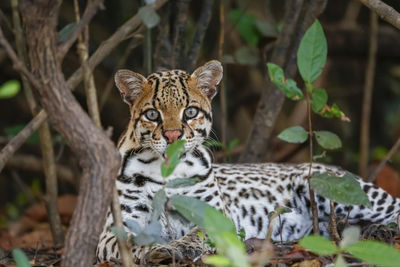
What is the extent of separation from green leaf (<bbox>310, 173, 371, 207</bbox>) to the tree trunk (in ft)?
4.03

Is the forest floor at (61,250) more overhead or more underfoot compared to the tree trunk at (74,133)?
more underfoot

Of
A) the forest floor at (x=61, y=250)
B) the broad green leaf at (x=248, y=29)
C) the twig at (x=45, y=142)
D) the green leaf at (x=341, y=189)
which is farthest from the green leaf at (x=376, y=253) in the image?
the broad green leaf at (x=248, y=29)

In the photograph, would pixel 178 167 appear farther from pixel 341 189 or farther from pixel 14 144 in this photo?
pixel 341 189

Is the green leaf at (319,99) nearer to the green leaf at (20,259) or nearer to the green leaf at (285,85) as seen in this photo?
the green leaf at (285,85)

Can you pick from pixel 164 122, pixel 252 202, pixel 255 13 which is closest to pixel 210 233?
pixel 164 122

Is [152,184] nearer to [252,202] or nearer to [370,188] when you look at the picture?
[252,202]

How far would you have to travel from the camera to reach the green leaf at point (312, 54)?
381 cm

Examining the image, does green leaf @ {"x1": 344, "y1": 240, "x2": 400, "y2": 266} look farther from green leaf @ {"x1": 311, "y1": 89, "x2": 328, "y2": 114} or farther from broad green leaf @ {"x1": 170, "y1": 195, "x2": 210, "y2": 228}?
green leaf @ {"x1": 311, "y1": 89, "x2": 328, "y2": 114}

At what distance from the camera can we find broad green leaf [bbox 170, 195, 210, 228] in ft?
11.5

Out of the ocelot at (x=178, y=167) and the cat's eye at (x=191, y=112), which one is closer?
the ocelot at (x=178, y=167)

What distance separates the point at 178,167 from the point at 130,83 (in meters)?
0.69

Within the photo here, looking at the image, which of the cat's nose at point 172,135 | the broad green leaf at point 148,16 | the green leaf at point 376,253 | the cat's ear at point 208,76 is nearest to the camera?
the green leaf at point 376,253

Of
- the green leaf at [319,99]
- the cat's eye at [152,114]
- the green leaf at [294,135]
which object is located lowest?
the green leaf at [294,135]

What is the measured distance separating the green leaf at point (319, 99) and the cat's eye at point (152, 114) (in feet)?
4.39
